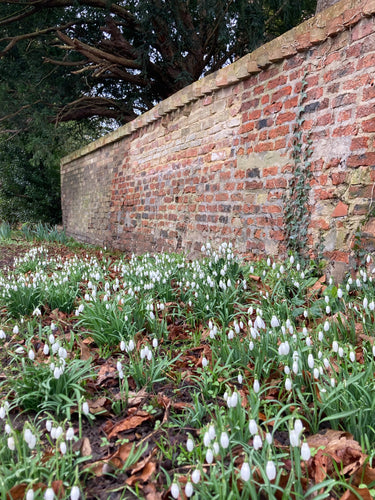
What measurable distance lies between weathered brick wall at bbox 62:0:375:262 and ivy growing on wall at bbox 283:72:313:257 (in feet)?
0.21

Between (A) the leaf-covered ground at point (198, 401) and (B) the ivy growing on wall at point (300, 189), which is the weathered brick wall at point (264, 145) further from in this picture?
(A) the leaf-covered ground at point (198, 401)

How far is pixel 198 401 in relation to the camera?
1.88m

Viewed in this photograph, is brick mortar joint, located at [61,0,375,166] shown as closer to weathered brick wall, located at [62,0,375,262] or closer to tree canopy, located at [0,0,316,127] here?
weathered brick wall, located at [62,0,375,262]

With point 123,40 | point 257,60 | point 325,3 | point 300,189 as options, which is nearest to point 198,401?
point 300,189

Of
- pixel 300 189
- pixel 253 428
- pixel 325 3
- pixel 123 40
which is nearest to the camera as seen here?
pixel 253 428

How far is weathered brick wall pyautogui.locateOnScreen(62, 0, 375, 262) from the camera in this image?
3.27 metres

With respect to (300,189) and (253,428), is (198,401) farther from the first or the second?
(300,189)

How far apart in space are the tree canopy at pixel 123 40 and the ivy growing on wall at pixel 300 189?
5066mm

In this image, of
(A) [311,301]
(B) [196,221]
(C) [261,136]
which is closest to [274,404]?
(A) [311,301]

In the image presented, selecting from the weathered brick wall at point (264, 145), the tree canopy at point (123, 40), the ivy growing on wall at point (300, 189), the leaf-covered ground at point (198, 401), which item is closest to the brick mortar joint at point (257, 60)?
the weathered brick wall at point (264, 145)

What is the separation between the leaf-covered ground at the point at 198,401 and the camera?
1.36 m

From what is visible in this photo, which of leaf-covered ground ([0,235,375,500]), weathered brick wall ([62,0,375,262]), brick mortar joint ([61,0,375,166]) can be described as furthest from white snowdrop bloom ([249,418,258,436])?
brick mortar joint ([61,0,375,166])

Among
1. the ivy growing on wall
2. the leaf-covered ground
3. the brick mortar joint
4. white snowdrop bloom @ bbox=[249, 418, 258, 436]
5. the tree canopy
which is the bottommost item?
the leaf-covered ground

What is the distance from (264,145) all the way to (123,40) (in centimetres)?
789
